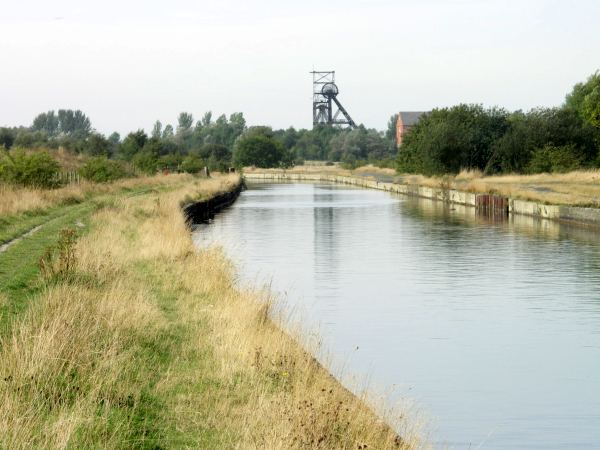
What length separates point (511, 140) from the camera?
77.9 meters

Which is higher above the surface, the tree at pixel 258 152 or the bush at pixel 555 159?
the tree at pixel 258 152

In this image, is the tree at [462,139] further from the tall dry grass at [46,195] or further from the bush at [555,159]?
the tall dry grass at [46,195]

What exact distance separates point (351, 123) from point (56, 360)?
586 feet

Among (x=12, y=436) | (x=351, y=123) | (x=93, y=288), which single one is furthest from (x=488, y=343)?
(x=351, y=123)

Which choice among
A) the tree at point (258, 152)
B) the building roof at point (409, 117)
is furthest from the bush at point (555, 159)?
the building roof at point (409, 117)

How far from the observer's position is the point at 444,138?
3204 inches

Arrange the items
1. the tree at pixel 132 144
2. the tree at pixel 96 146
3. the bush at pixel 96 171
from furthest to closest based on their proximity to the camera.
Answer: the tree at pixel 96 146 → the tree at pixel 132 144 → the bush at pixel 96 171

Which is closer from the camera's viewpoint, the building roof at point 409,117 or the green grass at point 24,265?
the green grass at point 24,265

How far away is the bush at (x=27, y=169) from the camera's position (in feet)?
144

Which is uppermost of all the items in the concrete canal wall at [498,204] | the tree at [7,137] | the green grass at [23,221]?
the tree at [7,137]

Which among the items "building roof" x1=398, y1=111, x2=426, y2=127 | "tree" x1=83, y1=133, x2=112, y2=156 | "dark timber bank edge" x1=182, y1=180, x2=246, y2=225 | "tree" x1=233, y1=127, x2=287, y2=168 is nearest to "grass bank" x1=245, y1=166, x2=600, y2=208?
"dark timber bank edge" x1=182, y1=180, x2=246, y2=225

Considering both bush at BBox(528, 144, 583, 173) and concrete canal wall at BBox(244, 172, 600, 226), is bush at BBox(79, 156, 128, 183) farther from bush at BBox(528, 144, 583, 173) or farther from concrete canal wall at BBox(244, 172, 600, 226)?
bush at BBox(528, 144, 583, 173)

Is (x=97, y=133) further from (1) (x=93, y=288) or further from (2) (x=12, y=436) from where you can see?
(2) (x=12, y=436)

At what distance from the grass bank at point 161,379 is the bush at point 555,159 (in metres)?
59.2
